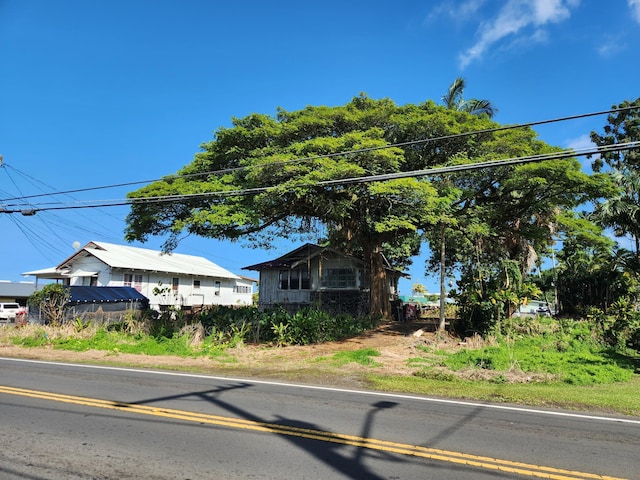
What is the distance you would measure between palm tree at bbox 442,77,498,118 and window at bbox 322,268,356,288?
12650mm

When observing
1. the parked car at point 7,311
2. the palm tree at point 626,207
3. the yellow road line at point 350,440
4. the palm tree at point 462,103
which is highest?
the palm tree at point 462,103

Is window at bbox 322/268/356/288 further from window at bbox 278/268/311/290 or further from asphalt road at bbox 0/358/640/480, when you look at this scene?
asphalt road at bbox 0/358/640/480

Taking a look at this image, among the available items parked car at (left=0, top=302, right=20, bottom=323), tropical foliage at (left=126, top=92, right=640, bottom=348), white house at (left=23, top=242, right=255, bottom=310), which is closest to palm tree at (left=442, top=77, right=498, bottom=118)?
tropical foliage at (left=126, top=92, right=640, bottom=348)

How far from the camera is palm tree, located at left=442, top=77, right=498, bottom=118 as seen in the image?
28969 mm

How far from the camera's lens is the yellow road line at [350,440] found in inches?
199

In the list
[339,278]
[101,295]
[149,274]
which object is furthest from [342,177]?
[149,274]

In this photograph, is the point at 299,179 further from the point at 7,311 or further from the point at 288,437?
the point at 7,311

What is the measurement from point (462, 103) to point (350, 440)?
1085 inches

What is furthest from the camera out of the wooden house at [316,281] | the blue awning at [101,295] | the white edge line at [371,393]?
the wooden house at [316,281]

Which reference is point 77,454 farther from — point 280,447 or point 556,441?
point 556,441

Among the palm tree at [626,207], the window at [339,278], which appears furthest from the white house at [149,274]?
the palm tree at [626,207]

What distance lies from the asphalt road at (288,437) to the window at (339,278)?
1979 centimetres

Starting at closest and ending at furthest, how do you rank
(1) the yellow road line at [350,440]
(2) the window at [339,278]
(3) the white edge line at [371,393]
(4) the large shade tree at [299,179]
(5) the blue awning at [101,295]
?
(1) the yellow road line at [350,440] → (3) the white edge line at [371,393] → (4) the large shade tree at [299,179] → (5) the blue awning at [101,295] → (2) the window at [339,278]

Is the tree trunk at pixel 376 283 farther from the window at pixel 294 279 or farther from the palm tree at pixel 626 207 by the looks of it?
the palm tree at pixel 626 207
